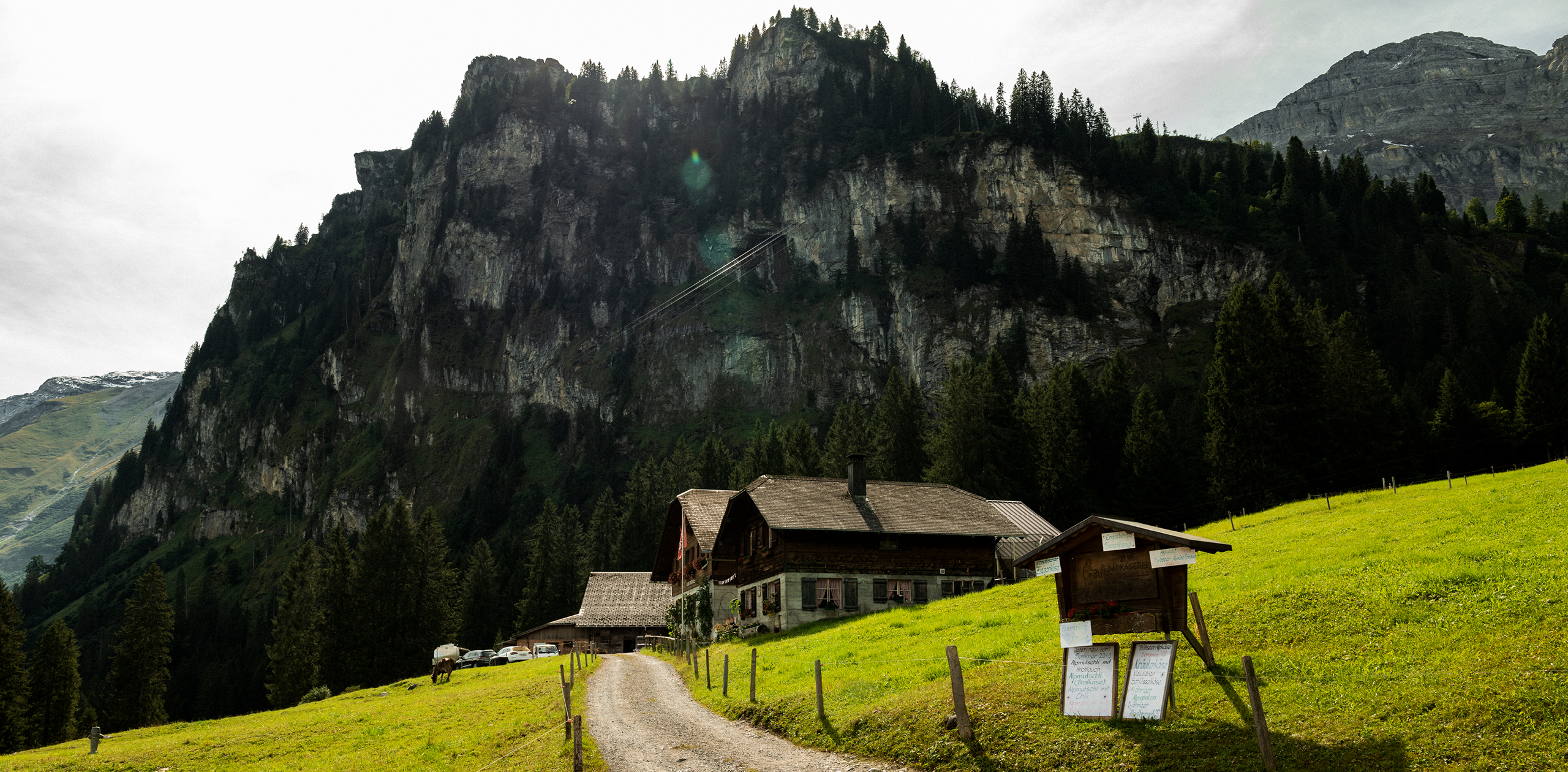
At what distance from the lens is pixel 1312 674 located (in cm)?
1442

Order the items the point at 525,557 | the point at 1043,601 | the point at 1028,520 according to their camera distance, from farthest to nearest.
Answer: the point at 525,557 → the point at 1028,520 → the point at 1043,601

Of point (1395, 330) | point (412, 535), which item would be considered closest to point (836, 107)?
point (1395, 330)

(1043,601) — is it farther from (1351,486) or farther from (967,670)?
(1351,486)

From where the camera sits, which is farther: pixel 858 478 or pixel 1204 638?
pixel 858 478

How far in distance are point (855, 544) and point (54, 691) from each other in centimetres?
5508

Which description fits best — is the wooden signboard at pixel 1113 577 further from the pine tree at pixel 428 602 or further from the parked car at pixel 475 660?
the pine tree at pixel 428 602

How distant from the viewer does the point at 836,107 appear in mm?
193125

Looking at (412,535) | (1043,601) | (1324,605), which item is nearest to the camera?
(1324,605)

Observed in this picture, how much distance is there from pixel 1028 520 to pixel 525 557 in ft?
225

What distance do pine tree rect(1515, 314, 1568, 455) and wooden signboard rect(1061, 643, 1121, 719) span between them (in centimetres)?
6912

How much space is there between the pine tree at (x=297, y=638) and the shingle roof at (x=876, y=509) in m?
42.6

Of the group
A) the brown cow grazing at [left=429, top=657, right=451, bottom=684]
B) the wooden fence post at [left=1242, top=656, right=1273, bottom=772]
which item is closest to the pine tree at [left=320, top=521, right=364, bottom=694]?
the brown cow grazing at [left=429, top=657, right=451, bottom=684]

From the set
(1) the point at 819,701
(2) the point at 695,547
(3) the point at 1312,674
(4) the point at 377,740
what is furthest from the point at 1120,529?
(2) the point at 695,547

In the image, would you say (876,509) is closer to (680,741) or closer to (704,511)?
(704,511)
